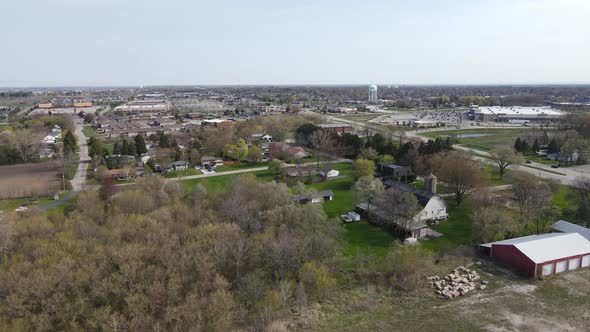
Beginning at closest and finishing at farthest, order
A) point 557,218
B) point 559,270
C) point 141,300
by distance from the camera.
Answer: point 141,300, point 559,270, point 557,218

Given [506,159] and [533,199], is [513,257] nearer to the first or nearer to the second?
[533,199]

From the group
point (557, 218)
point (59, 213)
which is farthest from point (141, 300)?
point (557, 218)

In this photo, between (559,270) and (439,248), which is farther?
(439,248)

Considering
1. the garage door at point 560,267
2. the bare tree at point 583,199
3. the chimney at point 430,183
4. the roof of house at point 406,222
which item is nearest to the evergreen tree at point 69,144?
the roof of house at point 406,222

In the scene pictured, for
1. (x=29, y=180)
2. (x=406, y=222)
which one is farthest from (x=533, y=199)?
(x=29, y=180)

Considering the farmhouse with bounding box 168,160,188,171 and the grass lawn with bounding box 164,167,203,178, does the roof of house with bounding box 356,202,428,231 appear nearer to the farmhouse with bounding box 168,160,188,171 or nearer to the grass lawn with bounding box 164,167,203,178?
the grass lawn with bounding box 164,167,203,178

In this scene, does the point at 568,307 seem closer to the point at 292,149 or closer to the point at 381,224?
the point at 381,224
